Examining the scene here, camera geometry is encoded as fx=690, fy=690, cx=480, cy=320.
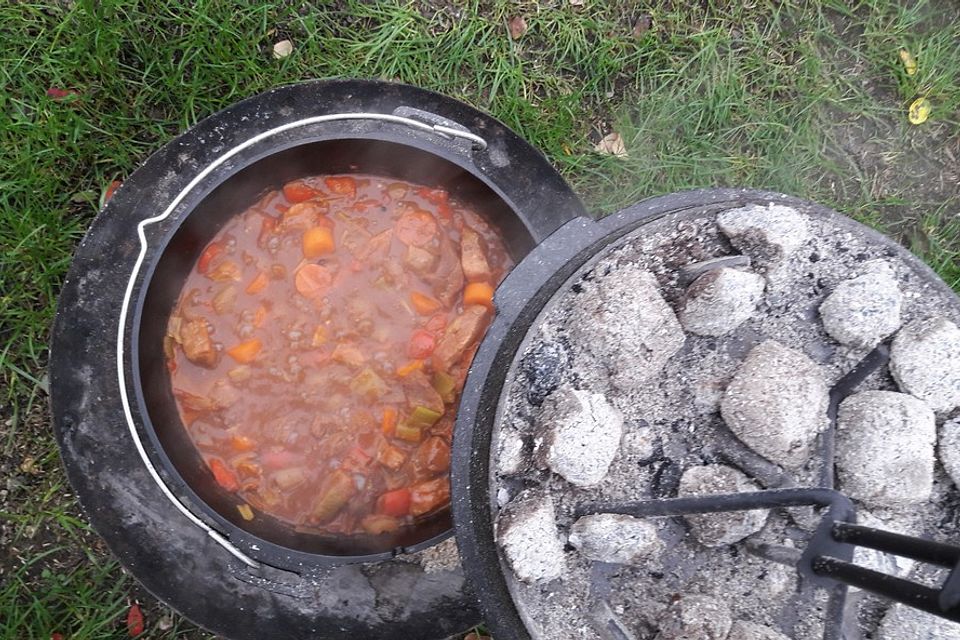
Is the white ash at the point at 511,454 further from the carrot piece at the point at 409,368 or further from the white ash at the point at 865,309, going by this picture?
the carrot piece at the point at 409,368

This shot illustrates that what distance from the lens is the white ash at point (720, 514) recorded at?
1218 millimetres

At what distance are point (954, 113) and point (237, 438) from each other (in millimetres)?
2959

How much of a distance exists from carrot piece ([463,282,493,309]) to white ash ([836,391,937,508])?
1.11 metres

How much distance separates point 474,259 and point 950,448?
4.26 feet

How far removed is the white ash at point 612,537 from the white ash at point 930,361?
1.77 ft

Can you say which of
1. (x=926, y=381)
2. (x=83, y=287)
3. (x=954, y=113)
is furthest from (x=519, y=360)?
(x=954, y=113)

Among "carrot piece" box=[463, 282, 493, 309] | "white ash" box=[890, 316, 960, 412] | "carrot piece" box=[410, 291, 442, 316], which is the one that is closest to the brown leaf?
"carrot piece" box=[463, 282, 493, 309]

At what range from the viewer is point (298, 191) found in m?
2.15

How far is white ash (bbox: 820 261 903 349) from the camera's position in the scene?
124 centimetres

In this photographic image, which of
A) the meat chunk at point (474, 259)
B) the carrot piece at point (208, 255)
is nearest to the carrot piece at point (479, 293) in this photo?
the meat chunk at point (474, 259)

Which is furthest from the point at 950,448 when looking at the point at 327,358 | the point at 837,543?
the point at 327,358

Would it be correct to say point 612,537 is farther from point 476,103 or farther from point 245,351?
point 476,103

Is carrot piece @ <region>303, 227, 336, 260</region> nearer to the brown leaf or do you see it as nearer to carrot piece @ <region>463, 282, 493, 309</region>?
carrot piece @ <region>463, 282, 493, 309</region>

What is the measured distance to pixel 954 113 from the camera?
2.76m
